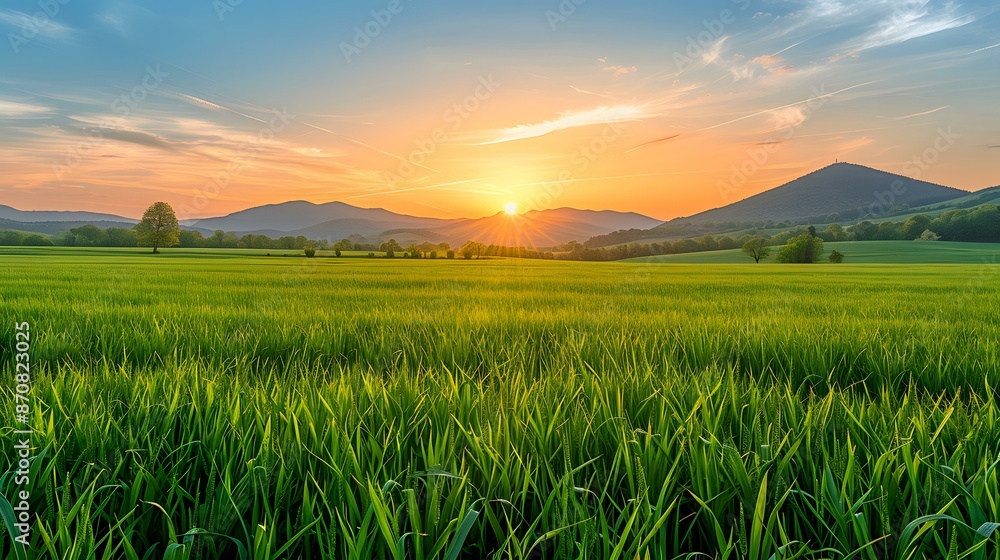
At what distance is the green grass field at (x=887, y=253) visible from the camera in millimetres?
64188

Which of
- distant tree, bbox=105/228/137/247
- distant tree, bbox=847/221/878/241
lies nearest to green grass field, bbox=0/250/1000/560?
distant tree, bbox=105/228/137/247

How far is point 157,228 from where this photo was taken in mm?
57688

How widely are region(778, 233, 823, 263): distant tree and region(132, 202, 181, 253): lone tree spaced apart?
310 feet

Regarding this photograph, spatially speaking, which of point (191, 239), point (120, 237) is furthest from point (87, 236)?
point (191, 239)

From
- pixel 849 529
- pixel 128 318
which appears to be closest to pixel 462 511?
pixel 849 529

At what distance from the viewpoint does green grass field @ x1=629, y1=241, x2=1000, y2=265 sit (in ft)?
211

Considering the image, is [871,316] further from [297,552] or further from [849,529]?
[297,552]

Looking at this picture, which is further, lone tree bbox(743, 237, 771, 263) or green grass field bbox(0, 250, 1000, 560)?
lone tree bbox(743, 237, 771, 263)

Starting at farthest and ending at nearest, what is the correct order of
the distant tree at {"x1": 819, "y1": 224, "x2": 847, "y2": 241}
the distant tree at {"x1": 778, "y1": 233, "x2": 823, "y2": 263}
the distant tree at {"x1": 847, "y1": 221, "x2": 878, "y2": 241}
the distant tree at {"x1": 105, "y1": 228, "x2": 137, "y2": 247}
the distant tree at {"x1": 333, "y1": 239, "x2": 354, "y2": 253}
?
the distant tree at {"x1": 819, "y1": 224, "x2": 847, "y2": 241} < the distant tree at {"x1": 847, "y1": 221, "x2": 878, "y2": 241} < the distant tree at {"x1": 778, "y1": 233, "x2": 823, "y2": 263} < the distant tree at {"x1": 105, "y1": 228, "x2": 137, "y2": 247} < the distant tree at {"x1": 333, "y1": 239, "x2": 354, "y2": 253}

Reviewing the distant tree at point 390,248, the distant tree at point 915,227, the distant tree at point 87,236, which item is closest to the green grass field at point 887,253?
the distant tree at point 915,227

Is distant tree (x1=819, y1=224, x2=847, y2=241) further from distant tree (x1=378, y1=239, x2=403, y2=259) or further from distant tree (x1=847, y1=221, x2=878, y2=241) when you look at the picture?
distant tree (x1=378, y1=239, x2=403, y2=259)

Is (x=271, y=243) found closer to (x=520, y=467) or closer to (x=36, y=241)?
(x=36, y=241)

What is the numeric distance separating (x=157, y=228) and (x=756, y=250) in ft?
302

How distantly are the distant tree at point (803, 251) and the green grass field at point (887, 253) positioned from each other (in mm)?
2087
